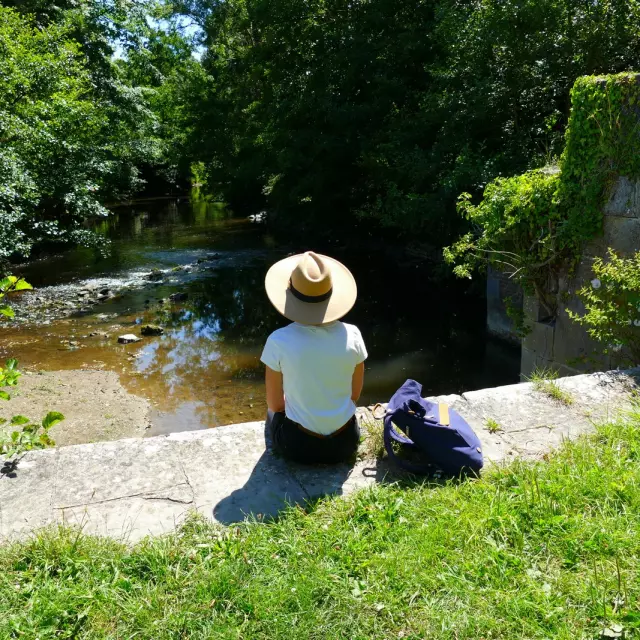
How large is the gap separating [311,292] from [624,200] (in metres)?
3.91

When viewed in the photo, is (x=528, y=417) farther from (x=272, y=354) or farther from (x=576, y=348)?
(x=576, y=348)

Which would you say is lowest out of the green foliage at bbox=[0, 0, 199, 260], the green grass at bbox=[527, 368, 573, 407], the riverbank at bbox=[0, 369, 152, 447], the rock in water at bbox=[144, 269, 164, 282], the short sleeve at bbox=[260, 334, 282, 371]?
the riverbank at bbox=[0, 369, 152, 447]

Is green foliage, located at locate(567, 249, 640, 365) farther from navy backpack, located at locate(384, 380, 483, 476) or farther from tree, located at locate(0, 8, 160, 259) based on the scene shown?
tree, located at locate(0, 8, 160, 259)

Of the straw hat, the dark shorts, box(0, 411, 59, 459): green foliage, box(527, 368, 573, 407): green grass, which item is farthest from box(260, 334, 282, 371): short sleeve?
box(527, 368, 573, 407): green grass

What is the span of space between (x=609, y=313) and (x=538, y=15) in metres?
7.26

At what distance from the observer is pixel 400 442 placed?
3.31 metres

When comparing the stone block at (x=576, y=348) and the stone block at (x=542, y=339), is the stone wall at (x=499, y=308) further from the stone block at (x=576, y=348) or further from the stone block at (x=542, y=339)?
the stone block at (x=576, y=348)

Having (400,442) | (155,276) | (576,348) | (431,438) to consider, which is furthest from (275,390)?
(155,276)

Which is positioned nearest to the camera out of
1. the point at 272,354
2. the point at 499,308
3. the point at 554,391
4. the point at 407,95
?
the point at 272,354

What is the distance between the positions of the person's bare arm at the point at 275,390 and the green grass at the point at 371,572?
28.3 inches

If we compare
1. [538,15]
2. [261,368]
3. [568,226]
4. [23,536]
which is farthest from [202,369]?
[538,15]

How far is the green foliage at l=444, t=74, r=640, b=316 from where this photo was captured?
551 centimetres

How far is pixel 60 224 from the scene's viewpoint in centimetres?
1538

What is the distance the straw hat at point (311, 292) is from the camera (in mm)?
3234
